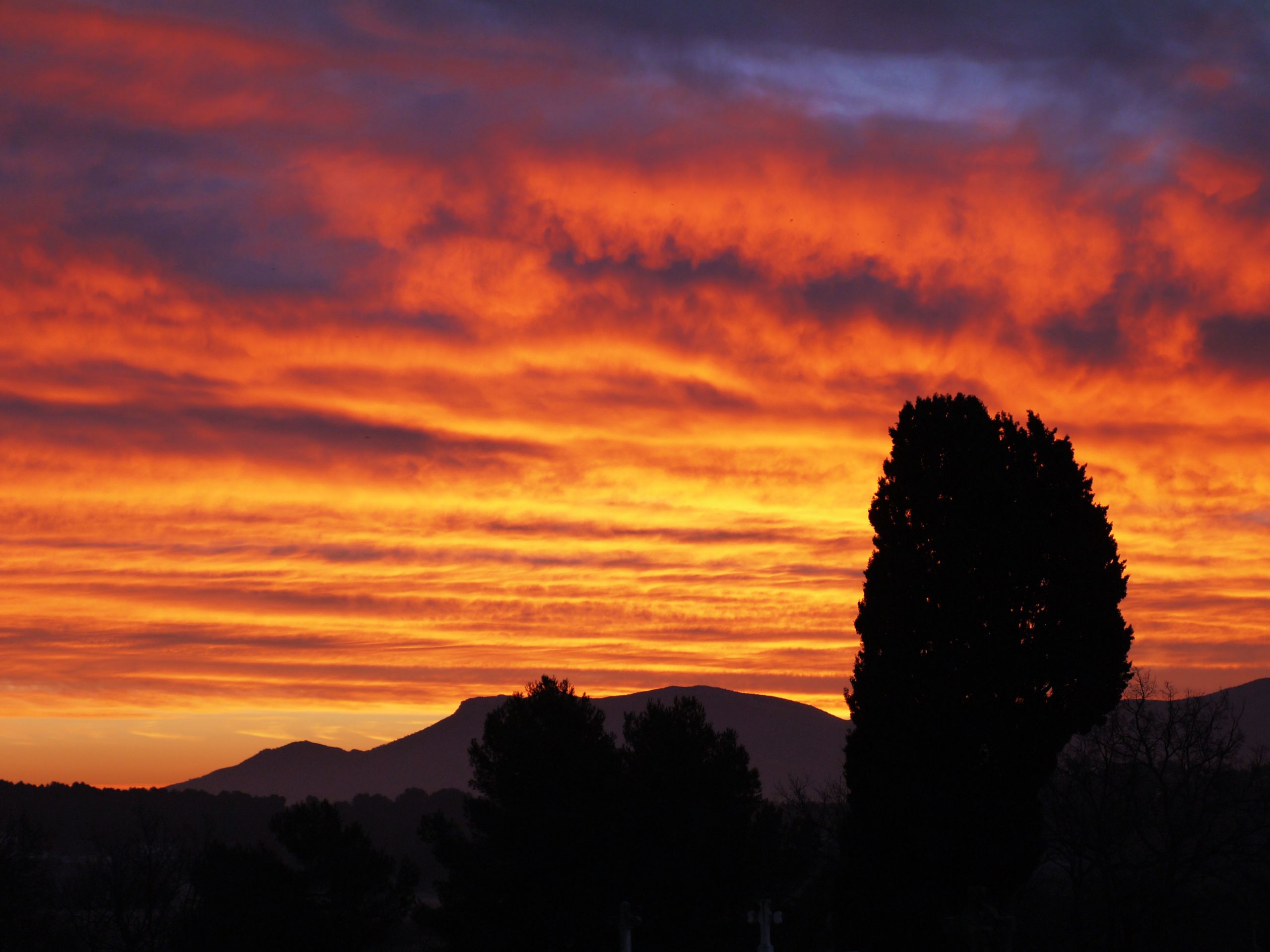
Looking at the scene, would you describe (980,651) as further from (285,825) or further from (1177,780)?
(285,825)

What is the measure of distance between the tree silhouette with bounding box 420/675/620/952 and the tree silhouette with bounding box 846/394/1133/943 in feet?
55.1

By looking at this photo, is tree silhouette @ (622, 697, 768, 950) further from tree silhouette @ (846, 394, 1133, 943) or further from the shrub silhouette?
tree silhouette @ (846, 394, 1133, 943)

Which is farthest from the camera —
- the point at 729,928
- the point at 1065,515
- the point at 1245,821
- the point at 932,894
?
the point at 1245,821

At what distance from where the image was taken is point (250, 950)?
165 ft

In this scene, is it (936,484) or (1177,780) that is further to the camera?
(1177,780)

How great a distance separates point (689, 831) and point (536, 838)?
5.99 m

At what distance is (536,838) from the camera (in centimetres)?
4569

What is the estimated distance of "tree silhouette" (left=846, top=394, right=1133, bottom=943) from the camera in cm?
3005

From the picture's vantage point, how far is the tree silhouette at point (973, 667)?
30.0 metres

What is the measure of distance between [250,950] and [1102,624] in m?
38.5

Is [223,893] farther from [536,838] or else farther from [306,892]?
[536,838]

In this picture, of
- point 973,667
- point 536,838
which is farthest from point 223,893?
point 973,667

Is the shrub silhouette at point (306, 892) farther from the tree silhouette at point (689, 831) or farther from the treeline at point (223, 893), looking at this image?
the tree silhouette at point (689, 831)

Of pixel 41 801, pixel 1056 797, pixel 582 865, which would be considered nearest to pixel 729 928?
pixel 582 865
